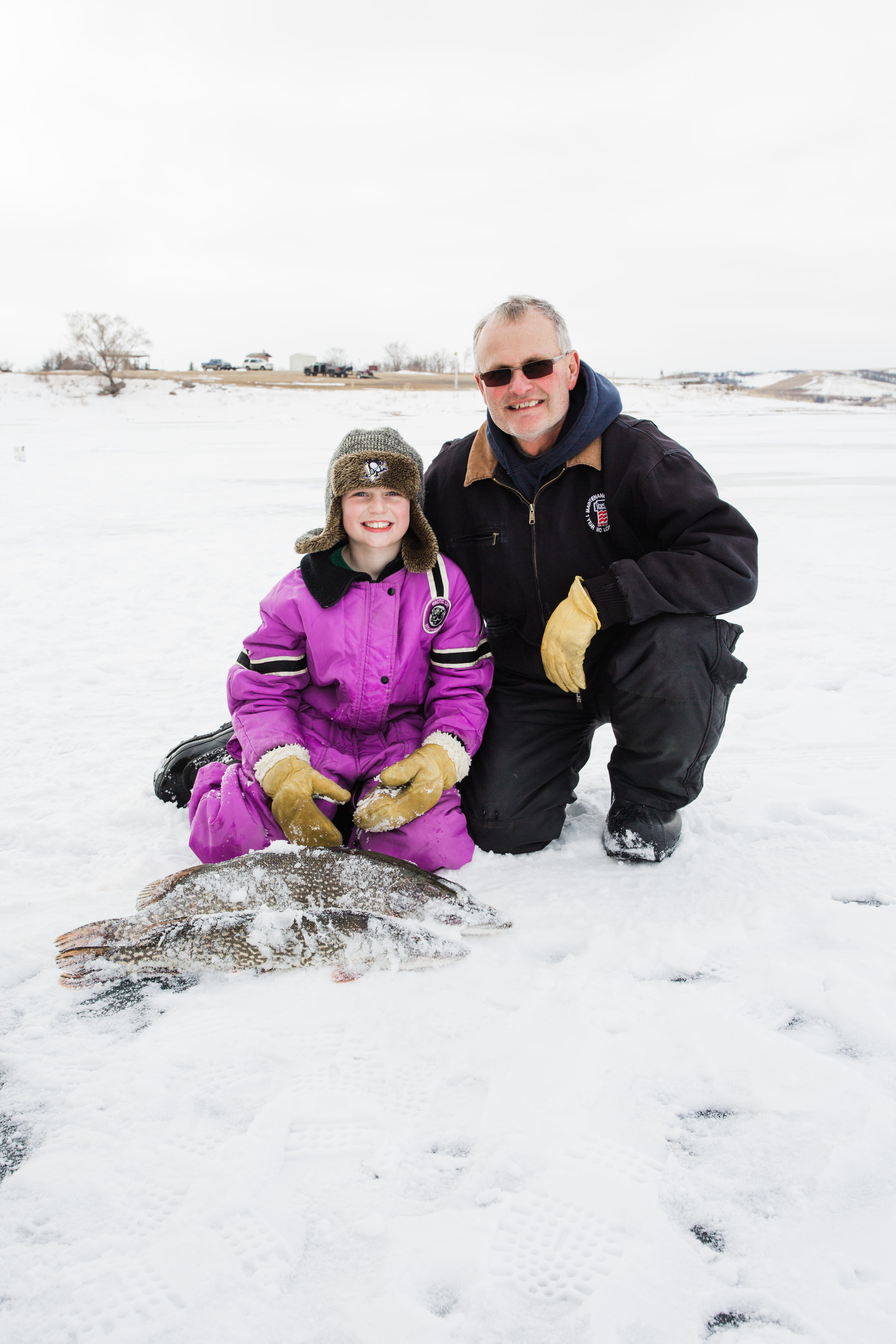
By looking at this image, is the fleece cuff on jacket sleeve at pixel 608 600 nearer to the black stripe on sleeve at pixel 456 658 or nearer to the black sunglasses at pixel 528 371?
the black stripe on sleeve at pixel 456 658

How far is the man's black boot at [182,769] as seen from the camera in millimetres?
2854

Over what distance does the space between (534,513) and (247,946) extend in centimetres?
174

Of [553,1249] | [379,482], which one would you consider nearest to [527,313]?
[379,482]

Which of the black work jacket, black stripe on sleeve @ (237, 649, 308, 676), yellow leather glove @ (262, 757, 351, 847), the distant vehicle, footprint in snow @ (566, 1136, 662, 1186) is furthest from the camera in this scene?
the distant vehicle

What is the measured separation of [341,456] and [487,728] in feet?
3.74

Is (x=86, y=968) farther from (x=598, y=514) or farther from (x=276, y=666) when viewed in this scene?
(x=598, y=514)

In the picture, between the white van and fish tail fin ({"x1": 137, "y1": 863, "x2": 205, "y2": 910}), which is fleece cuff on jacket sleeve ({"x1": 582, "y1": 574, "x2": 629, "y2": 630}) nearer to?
fish tail fin ({"x1": 137, "y1": 863, "x2": 205, "y2": 910})

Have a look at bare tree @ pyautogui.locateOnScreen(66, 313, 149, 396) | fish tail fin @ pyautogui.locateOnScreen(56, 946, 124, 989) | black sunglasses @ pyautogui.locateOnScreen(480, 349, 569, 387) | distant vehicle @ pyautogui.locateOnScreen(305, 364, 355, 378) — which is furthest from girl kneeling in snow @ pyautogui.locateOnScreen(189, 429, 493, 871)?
distant vehicle @ pyautogui.locateOnScreen(305, 364, 355, 378)

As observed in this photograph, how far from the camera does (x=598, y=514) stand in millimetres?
2723

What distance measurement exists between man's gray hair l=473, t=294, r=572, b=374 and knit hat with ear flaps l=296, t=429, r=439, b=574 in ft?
1.46

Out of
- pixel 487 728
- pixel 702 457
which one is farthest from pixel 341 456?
pixel 702 457

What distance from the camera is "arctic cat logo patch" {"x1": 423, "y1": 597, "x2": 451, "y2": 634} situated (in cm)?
263

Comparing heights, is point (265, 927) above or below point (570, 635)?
below

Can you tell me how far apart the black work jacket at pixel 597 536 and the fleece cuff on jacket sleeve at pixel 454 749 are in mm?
518
